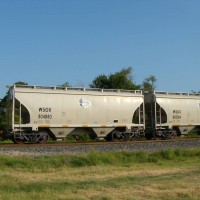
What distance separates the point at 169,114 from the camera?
27703 millimetres

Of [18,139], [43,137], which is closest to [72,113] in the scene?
[43,137]

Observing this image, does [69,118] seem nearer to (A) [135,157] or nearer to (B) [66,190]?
(A) [135,157]

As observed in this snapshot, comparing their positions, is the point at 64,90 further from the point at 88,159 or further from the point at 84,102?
the point at 88,159

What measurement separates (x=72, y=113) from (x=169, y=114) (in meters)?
8.31

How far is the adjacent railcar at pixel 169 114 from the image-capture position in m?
27.4

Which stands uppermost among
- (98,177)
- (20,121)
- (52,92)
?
(52,92)

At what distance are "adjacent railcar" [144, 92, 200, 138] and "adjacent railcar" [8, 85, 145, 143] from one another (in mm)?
1176

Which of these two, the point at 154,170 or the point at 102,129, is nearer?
the point at 154,170

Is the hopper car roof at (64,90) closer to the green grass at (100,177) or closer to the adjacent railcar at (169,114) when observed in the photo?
the adjacent railcar at (169,114)

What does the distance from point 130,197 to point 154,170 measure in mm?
4657

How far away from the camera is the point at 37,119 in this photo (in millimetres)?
22469

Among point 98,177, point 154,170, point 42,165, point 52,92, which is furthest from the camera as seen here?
point 52,92

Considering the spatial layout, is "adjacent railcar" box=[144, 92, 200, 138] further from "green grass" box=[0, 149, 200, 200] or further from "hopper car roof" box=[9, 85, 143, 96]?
"green grass" box=[0, 149, 200, 200]

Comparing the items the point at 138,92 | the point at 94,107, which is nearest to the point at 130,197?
the point at 94,107
